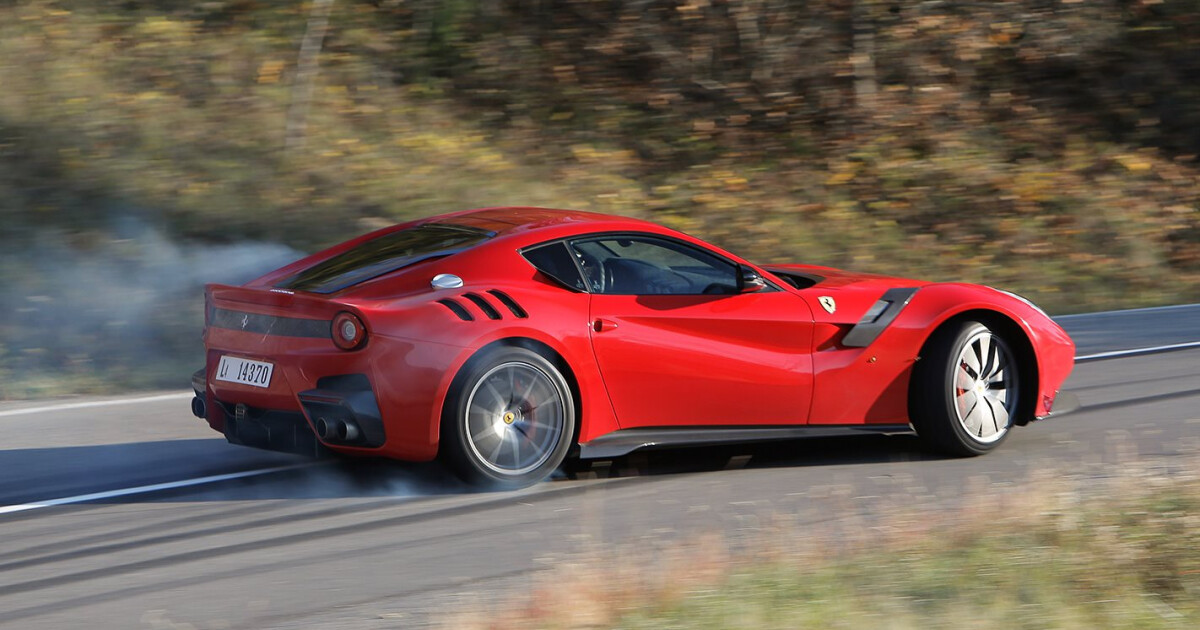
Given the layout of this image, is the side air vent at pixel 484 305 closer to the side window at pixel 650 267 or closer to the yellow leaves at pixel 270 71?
the side window at pixel 650 267

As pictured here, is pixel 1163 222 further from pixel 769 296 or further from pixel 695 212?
pixel 769 296

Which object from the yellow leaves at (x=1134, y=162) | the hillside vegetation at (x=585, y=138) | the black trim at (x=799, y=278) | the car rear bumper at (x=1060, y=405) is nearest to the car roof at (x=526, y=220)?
the black trim at (x=799, y=278)

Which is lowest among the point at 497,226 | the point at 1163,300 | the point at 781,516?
the point at 1163,300

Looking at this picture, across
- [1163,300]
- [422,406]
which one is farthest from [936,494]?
[1163,300]

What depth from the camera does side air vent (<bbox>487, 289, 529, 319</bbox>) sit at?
19.4 ft

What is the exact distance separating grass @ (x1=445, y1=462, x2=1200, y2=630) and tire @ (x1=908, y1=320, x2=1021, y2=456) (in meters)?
1.09

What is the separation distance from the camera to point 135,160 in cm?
1313

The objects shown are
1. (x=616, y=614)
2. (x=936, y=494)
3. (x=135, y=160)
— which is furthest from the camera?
(x=135, y=160)

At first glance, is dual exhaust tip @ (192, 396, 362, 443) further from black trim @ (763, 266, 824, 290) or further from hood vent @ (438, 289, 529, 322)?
black trim @ (763, 266, 824, 290)

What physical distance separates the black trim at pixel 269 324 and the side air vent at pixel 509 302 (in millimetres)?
718

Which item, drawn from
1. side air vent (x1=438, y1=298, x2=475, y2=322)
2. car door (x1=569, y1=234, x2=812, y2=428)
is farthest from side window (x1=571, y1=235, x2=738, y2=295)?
side air vent (x1=438, y1=298, x2=475, y2=322)

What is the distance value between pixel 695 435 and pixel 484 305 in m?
1.17

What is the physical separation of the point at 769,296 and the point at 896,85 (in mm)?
13174

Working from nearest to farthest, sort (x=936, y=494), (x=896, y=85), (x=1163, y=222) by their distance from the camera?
(x=936, y=494) → (x=1163, y=222) → (x=896, y=85)
